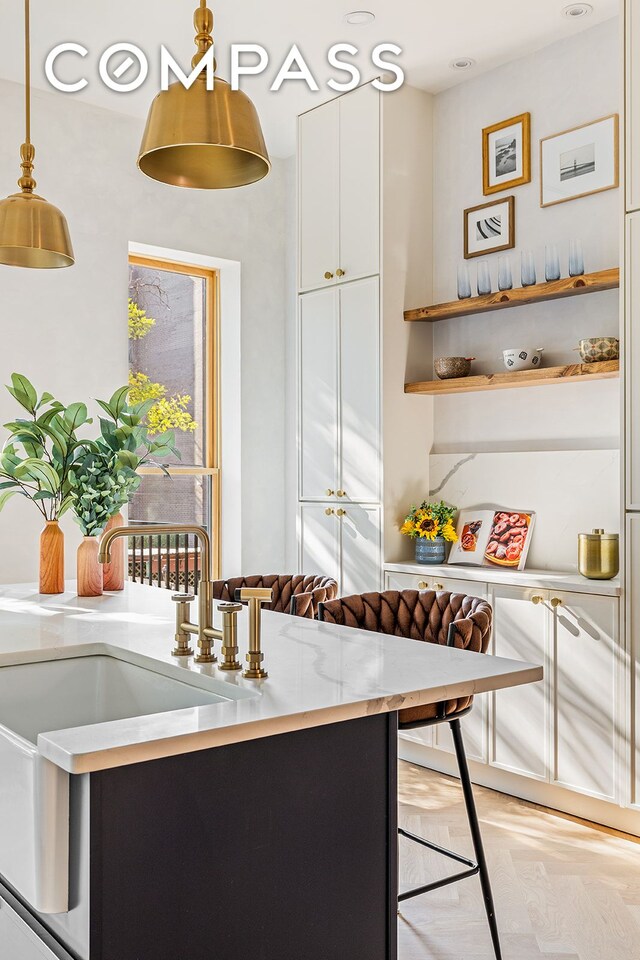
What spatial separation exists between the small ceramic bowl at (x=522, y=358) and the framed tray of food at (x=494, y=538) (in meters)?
0.62

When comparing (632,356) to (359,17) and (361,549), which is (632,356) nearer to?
(361,549)

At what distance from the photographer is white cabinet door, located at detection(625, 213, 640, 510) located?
3.04 m

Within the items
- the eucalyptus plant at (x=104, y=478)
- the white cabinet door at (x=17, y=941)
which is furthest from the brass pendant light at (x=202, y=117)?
the white cabinet door at (x=17, y=941)

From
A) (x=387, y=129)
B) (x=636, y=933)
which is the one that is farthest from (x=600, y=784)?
(x=387, y=129)

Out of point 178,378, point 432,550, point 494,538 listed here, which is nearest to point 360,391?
point 432,550

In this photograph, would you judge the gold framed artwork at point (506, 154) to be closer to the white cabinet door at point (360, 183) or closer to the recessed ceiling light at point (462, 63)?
the recessed ceiling light at point (462, 63)

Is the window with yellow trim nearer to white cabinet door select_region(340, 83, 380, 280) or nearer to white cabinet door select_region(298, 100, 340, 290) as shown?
white cabinet door select_region(298, 100, 340, 290)

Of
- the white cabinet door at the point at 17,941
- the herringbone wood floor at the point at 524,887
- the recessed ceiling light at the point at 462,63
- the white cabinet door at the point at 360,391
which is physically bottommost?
the herringbone wood floor at the point at 524,887

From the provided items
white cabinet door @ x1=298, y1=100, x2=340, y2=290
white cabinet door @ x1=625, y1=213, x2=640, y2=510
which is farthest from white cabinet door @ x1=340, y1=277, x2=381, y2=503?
white cabinet door @ x1=625, y1=213, x2=640, y2=510

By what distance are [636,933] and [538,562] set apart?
1.54 meters

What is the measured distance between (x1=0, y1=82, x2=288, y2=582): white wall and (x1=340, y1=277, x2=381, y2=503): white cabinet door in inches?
39.5

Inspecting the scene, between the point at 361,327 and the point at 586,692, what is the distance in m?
1.90

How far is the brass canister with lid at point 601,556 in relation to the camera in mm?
3225

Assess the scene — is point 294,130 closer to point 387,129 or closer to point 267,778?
point 387,129
